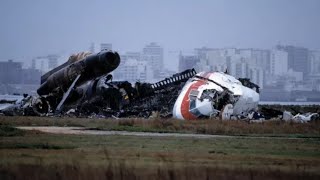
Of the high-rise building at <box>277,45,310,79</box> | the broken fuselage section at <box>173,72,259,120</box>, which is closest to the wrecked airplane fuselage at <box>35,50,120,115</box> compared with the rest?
the broken fuselage section at <box>173,72,259,120</box>

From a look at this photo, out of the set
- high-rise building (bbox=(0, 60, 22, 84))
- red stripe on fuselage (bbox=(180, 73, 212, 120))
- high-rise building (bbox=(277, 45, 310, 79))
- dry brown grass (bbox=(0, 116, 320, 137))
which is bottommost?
dry brown grass (bbox=(0, 116, 320, 137))

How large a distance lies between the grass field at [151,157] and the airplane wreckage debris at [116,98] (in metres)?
13.9

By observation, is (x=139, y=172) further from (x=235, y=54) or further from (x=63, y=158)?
(x=235, y=54)

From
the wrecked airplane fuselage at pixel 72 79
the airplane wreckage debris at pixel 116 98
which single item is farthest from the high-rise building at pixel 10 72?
the wrecked airplane fuselage at pixel 72 79

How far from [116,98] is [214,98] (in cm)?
664

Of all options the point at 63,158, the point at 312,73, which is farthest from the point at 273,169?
the point at 312,73

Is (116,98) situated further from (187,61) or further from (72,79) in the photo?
(187,61)

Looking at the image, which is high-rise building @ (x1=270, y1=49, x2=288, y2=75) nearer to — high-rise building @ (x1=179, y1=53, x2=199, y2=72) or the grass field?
high-rise building @ (x1=179, y1=53, x2=199, y2=72)

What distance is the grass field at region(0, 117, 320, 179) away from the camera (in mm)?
13617

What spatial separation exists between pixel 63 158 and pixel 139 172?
2.03 meters

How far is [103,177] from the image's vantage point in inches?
521

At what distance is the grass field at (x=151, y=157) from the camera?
13617mm

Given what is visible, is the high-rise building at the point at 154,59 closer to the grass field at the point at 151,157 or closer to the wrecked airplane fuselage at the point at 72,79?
the wrecked airplane fuselage at the point at 72,79

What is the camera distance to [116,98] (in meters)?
39.4
